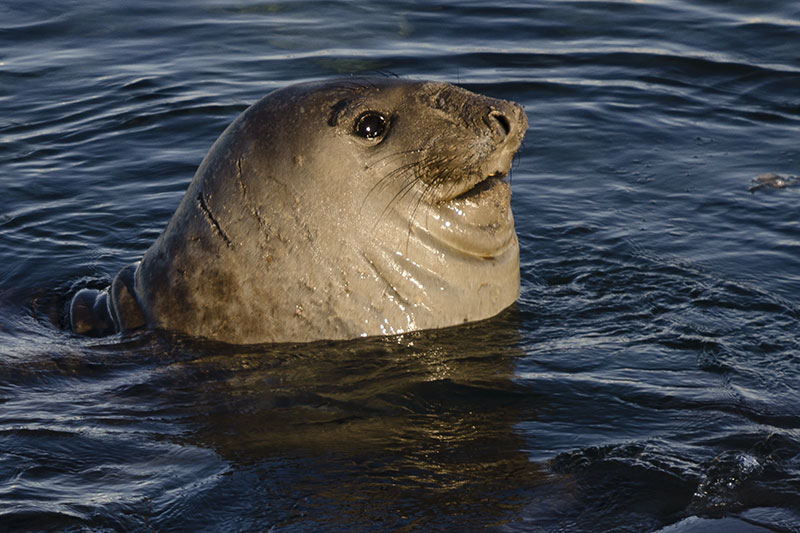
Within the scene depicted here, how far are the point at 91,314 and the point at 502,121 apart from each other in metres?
2.52

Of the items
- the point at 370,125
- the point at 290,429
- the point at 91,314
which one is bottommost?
the point at 290,429

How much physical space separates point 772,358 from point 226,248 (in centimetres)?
273

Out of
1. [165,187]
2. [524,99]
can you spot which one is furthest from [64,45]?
[524,99]

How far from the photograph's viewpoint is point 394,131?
19.5ft

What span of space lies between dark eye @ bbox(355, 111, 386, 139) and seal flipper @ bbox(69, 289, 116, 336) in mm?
1700

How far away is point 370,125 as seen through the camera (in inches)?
233

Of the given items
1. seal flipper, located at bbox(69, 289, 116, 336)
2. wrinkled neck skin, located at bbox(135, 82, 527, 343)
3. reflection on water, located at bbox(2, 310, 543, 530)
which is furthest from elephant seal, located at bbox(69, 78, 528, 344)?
seal flipper, located at bbox(69, 289, 116, 336)

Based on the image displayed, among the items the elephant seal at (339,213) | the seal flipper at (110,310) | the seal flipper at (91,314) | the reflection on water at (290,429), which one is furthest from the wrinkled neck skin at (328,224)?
the seal flipper at (91,314)

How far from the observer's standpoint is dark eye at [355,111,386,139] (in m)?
5.91

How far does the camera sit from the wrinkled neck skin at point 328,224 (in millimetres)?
5902

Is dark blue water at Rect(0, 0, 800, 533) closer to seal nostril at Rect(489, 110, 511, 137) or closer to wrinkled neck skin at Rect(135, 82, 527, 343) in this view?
wrinkled neck skin at Rect(135, 82, 527, 343)

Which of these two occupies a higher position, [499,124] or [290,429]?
[499,124]

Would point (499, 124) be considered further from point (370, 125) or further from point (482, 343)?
point (482, 343)

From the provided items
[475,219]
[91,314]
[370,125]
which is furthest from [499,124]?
[91,314]
